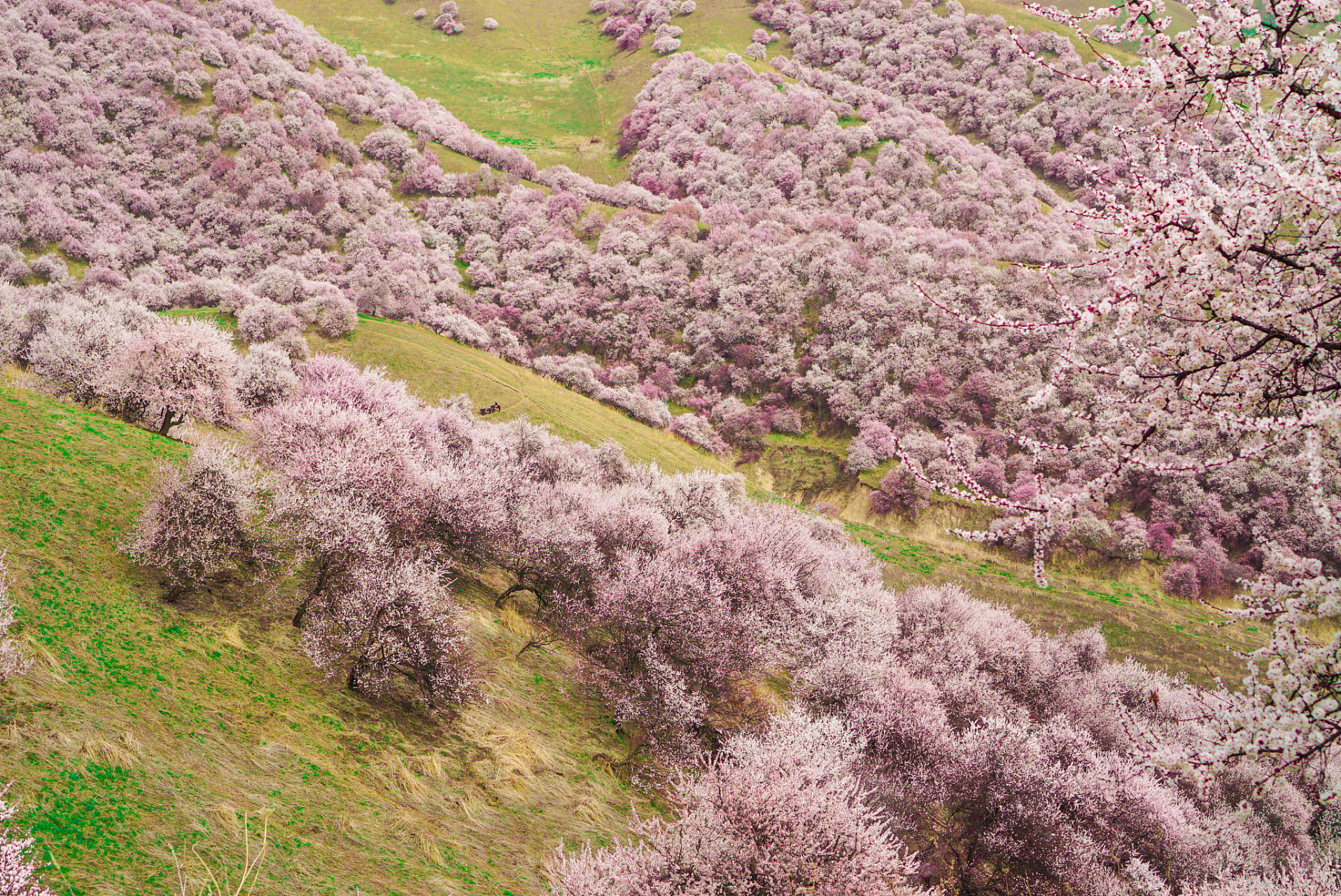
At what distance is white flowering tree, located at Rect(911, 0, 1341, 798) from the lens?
5.29 metres

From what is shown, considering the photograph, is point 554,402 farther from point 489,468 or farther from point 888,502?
point 888,502

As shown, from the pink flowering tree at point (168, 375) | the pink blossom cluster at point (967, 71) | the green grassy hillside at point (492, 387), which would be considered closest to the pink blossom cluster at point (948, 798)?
the green grassy hillside at point (492, 387)

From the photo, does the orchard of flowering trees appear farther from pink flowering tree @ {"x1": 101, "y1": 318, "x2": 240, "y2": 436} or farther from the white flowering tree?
pink flowering tree @ {"x1": 101, "y1": 318, "x2": 240, "y2": 436}

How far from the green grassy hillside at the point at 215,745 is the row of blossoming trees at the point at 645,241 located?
3689 centimetres

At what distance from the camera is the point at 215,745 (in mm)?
14688

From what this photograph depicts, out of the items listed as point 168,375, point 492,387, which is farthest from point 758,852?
point 492,387

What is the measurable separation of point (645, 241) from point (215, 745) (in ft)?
256

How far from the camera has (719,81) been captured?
118m

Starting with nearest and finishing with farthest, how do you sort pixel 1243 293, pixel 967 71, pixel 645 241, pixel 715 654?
1. pixel 1243 293
2. pixel 715 654
3. pixel 645 241
4. pixel 967 71

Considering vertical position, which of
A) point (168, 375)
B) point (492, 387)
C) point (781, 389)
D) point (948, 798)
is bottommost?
point (948, 798)

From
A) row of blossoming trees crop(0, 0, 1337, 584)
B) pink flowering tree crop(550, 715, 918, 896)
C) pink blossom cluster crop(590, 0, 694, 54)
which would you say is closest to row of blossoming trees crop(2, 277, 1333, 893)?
pink flowering tree crop(550, 715, 918, 896)

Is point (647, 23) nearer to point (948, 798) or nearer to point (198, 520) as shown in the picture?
point (198, 520)

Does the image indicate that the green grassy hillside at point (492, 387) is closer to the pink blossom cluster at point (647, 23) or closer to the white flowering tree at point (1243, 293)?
the white flowering tree at point (1243, 293)

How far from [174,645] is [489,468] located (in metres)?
15.3
